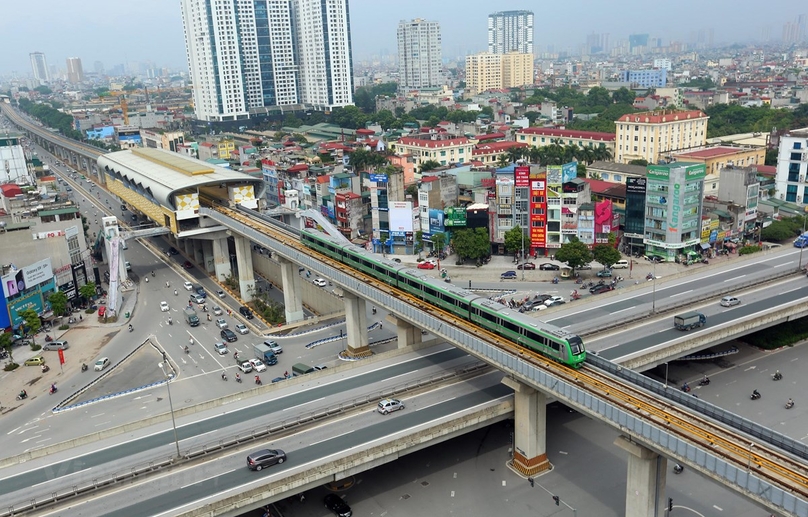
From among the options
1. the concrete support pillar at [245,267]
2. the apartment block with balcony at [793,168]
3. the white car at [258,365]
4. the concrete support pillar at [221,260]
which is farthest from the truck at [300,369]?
the apartment block with balcony at [793,168]

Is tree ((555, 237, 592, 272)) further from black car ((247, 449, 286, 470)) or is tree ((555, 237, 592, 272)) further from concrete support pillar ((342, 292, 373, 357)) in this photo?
black car ((247, 449, 286, 470))

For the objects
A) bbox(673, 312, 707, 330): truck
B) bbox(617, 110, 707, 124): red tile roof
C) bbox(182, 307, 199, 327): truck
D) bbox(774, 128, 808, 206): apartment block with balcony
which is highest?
bbox(617, 110, 707, 124): red tile roof

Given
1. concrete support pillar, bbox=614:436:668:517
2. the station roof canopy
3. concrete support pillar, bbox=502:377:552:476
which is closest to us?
concrete support pillar, bbox=614:436:668:517

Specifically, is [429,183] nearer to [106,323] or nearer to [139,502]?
[106,323]

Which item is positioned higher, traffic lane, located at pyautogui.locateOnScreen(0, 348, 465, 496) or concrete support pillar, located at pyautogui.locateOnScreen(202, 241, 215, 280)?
traffic lane, located at pyautogui.locateOnScreen(0, 348, 465, 496)

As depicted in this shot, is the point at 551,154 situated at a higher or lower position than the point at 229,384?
higher

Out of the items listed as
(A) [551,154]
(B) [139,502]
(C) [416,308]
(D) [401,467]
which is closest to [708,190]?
(A) [551,154]

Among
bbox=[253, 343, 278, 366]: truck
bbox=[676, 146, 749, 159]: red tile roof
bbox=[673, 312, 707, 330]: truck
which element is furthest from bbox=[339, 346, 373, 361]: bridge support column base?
bbox=[676, 146, 749, 159]: red tile roof
